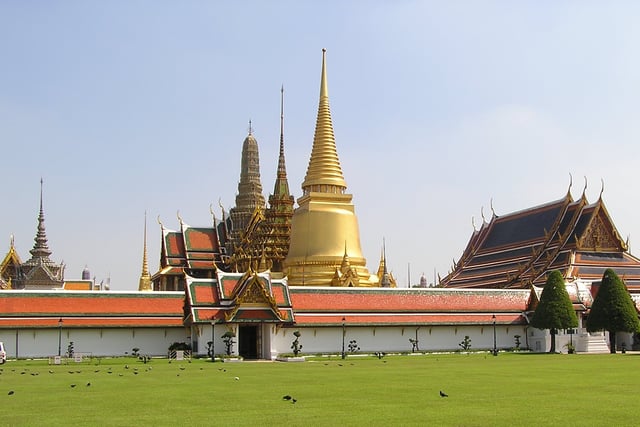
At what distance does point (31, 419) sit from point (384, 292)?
3467 cm

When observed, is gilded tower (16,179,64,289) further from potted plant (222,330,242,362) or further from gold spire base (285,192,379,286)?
potted plant (222,330,242,362)

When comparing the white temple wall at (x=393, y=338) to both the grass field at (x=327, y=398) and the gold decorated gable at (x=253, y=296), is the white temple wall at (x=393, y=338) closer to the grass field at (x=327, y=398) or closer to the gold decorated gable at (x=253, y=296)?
the gold decorated gable at (x=253, y=296)

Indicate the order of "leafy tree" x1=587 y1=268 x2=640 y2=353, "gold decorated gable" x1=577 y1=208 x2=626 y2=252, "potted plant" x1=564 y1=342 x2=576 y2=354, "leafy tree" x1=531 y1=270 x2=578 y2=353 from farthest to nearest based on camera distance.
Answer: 1. "gold decorated gable" x1=577 y1=208 x2=626 y2=252
2. "potted plant" x1=564 y1=342 x2=576 y2=354
3. "leafy tree" x1=531 y1=270 x2=578 y2=353
4. "leafy tree" x1=587 y1=268 x2=640 y2=353

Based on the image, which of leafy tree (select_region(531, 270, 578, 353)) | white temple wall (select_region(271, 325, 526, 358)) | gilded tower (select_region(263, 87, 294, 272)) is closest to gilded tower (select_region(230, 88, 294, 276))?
gilded tower (select_region(263, 87, 294, 272))

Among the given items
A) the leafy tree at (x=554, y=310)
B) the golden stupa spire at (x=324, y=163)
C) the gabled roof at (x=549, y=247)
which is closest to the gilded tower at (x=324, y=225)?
the golden stupa spire at (x=324, y=163)

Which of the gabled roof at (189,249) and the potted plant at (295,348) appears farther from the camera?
the gabled roof at (189,249)

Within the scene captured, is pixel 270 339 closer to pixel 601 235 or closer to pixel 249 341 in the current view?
pixel 249 341

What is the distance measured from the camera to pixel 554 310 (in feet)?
147

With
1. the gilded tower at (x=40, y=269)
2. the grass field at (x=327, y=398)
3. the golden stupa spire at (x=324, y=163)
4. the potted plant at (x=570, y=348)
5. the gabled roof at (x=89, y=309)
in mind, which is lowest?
the grass field at (x=327, y=398)

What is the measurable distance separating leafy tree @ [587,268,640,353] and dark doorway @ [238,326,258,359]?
664 inches

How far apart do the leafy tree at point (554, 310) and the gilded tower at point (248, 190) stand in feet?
109

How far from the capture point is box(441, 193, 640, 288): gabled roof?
57.8 meters

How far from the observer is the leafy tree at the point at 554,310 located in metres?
44.7

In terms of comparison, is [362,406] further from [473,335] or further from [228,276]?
[473,335]
